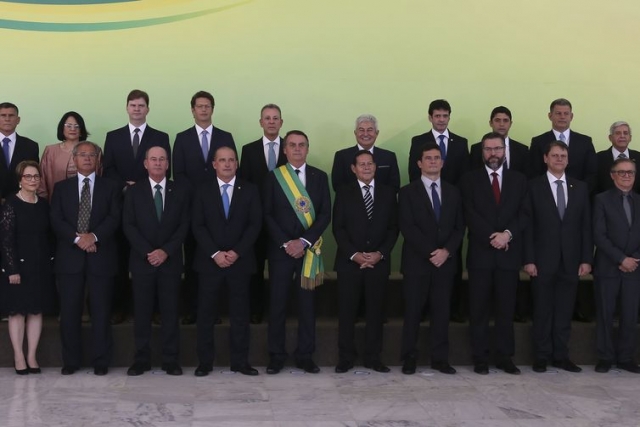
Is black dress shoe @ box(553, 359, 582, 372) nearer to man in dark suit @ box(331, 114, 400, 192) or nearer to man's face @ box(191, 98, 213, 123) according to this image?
man in dark suit @ box(331, 114, 400, 192)

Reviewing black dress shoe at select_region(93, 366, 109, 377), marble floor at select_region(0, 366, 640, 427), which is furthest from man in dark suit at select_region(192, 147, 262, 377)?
black dress shoe at select_region(93, 366, 109, 377)

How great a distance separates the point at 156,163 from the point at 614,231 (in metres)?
2.86

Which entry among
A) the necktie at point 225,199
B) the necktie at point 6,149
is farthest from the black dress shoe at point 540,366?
the necktie at point 6,149

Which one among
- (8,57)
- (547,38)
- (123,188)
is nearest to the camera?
(123,188)

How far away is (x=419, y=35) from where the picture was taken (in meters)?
6.85

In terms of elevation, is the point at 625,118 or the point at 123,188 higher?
the point at 625,118

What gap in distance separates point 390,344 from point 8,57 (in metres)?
3.42

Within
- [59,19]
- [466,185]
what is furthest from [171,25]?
[466,185]

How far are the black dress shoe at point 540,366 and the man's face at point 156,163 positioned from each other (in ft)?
8.48

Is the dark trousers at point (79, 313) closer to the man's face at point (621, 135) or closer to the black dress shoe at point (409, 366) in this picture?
the black dress shoe at point (409, 366)

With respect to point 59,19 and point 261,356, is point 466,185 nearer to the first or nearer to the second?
point 261,356

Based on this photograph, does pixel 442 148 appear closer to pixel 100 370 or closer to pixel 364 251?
pixel 364 251

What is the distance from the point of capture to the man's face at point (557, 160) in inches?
220

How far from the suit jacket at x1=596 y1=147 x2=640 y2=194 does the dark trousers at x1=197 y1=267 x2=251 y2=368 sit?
2511 mm
